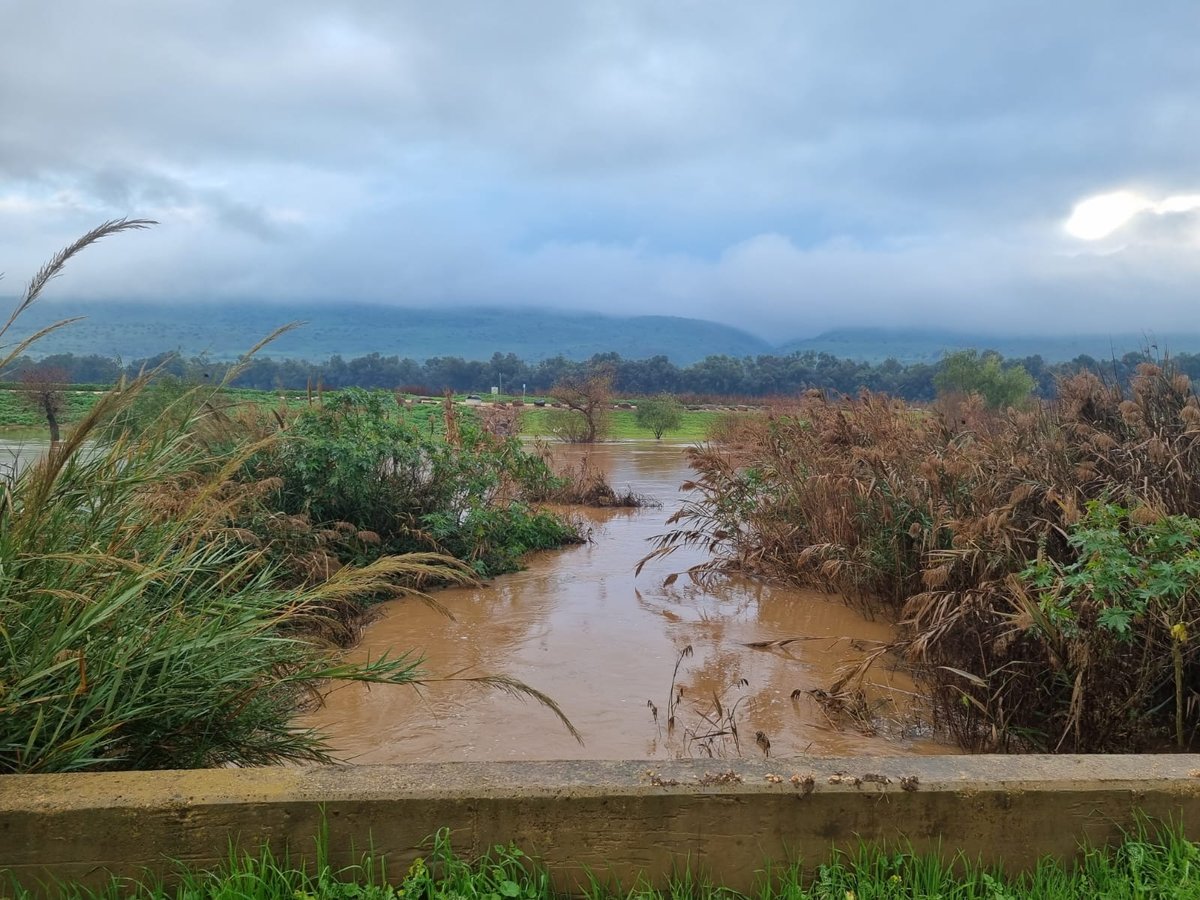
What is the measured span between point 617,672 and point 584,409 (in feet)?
85.0

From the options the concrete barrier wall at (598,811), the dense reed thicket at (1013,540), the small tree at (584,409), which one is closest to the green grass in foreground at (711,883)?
the concrete barrier wall at (598,811)

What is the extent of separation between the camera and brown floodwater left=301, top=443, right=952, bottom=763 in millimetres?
5062

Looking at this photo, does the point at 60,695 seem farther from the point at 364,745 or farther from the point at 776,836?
the point at 364,745

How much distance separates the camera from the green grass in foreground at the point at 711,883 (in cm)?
236

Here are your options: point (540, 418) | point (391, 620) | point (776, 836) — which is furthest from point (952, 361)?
point (776, 836)

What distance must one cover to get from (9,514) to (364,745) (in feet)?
8.71

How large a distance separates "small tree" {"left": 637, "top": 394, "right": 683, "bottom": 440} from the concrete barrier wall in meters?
35.4

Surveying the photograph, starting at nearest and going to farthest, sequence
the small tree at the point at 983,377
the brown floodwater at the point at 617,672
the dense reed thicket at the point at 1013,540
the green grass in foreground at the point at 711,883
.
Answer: the green grass in foreground at the point at 711,883 < the dense reed thicket at the point at 1013,540 < the brown floodwater at the point at 617,672 < the small tree at the point at 983,377

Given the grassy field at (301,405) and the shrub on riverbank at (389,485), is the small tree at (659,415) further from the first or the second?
the shrub on riverbank at (389,485)

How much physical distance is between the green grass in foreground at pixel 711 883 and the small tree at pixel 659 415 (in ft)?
116

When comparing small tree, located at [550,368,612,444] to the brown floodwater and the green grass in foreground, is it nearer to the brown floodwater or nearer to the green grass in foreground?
the brown floodwater

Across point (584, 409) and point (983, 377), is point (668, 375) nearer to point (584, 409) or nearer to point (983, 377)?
point (983, 377)

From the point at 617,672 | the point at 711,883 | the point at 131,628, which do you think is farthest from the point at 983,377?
the point at 131,628

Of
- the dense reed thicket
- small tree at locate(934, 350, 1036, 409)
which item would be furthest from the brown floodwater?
small tree at locate(934, 350, 1036, 409)
